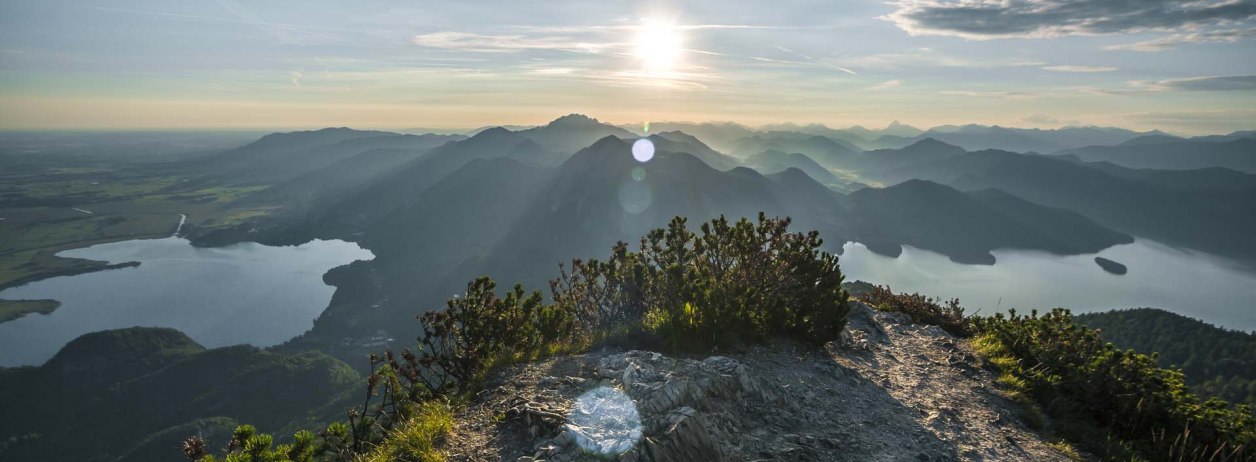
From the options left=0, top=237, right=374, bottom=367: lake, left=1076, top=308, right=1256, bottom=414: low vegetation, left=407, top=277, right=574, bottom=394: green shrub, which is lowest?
left=0, top=237, right=374, bottom=367: lake

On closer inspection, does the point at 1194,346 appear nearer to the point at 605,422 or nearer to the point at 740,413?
the point at 740,413

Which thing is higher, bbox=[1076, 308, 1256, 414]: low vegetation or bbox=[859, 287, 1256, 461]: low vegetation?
bbox=[859, 287, 1256, 461]: low vegetation

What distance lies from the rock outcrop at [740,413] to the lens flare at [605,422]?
0.01 m

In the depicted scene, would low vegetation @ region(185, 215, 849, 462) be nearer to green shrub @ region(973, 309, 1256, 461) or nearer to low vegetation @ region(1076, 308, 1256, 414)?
green shrub @ region(973, 309, 1256, 461)

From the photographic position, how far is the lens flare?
5.61 metres

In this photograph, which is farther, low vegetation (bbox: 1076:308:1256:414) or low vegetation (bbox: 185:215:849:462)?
low vegetation (bbox: 1076:308:1256:414)

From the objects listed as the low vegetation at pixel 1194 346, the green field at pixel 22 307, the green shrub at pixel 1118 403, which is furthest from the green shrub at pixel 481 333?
the green field at pixel 22 307

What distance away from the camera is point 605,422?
20.4ft

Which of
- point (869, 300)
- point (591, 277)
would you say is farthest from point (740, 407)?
point (869, 300)

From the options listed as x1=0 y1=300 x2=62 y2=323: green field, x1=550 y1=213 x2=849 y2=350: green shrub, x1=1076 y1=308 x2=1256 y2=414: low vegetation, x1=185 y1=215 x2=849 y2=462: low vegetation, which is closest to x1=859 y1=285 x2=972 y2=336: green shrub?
x1=550 y1=213 x2=849 y2=350: green shrub

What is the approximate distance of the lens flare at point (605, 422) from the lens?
561 cm

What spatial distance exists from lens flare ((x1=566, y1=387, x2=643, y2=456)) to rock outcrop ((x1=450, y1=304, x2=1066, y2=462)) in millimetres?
14

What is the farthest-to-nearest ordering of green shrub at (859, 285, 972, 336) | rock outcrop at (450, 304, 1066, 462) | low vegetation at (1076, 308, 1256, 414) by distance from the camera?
low vegetation at (1076, 308, 1256, 414), green shrub at (859, 285, 972, 336), rock outcrop at (450, 304, 1066, 462)

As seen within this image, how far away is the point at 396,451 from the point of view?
5855 millimetres
